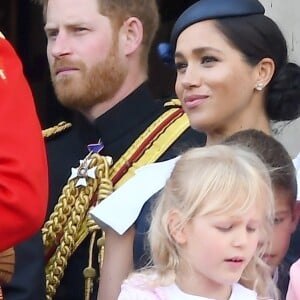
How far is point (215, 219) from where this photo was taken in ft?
7.47

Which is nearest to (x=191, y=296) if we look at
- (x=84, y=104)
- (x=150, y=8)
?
(x=84, y=104)

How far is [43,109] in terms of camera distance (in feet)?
15.7

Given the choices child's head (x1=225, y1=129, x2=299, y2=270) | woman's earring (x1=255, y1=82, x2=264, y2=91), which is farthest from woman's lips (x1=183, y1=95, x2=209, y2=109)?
child's head (x1=225, y1=129, x2=299, y2=270)

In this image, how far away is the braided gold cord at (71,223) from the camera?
3094 millimetres

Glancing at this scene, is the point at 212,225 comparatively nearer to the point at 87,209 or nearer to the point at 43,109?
the point at 87,209

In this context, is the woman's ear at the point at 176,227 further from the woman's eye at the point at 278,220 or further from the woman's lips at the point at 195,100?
the woman's lips at the point at 195,100

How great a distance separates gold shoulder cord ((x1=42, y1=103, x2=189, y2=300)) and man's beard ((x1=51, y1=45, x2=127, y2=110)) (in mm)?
163

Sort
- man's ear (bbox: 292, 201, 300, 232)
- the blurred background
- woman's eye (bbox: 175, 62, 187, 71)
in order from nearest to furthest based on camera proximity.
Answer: man's ear (bbox: 292, 201, 300, 232) < woman's eye (bbox: 175, 62, 187, 71) < the blurred background

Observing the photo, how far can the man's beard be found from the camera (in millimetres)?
3234

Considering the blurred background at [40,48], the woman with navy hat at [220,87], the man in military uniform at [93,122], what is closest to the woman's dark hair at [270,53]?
the woman with navy hat at [220,87]

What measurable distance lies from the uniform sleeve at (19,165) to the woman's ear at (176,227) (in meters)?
0.23

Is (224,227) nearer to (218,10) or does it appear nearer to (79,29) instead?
(218,10)

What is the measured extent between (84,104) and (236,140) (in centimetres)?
82

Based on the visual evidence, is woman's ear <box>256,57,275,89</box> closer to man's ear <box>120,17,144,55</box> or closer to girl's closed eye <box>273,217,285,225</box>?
girl's closed eye <box>273,217,285,225</box>
